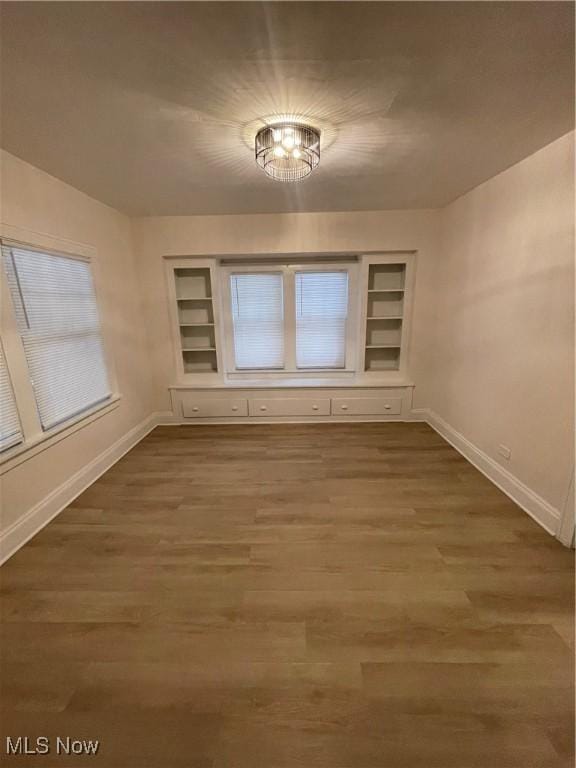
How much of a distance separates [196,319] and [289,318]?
4.06 ft

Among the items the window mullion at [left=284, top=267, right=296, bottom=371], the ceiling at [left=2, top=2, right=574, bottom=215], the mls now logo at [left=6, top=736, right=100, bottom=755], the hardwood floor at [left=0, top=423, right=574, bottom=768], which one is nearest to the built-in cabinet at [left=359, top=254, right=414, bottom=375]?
the window mullion at [left=284, top=267, right=296, bottom=371]

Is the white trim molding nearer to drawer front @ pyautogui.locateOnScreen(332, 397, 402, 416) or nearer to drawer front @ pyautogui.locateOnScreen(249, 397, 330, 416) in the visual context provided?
drawer front @ pyautogui.locateOnScreen(332, 397, 402, 416)

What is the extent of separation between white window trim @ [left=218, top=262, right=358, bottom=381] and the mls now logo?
10.8 ft

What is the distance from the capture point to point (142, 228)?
3459 mm

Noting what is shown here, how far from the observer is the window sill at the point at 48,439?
6.34 ft

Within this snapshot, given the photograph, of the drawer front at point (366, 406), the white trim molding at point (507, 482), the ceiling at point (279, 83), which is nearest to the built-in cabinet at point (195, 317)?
the ceiling at point (279, 83)

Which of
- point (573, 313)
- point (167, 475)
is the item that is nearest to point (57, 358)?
point (167, 475)

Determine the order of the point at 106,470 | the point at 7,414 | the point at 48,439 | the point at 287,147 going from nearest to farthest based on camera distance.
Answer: the point at 287,147 → the point at 7,414 → the point at 48,439 → the point at 106,470

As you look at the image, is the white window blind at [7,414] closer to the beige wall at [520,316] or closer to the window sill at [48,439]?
the window sill at [48,439]

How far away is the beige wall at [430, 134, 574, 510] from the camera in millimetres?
1919

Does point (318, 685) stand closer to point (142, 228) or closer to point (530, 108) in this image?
point (530, 108)

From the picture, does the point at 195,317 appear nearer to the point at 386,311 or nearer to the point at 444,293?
the point at 386,311

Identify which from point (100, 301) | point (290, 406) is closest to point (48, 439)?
point (100, 301)

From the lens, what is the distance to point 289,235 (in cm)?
Result: 345
